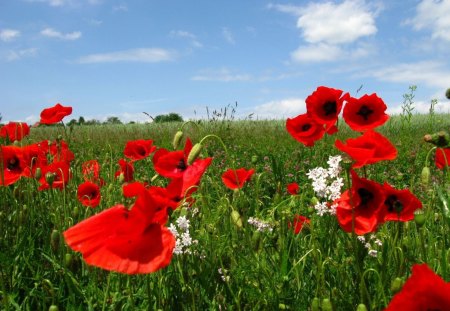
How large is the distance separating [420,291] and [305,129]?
1724 mm

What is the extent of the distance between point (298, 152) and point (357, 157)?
508 cm

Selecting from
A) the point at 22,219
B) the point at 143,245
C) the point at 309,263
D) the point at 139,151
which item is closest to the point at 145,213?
the point at 143,245

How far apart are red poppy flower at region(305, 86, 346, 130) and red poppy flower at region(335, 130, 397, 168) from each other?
758 mm

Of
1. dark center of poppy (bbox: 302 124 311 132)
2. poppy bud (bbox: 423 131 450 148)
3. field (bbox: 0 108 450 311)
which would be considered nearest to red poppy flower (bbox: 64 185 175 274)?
A: field (bbox: 0 108 450 311)

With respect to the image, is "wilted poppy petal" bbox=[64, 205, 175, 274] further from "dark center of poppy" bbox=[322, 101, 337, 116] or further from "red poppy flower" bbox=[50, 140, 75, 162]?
"red poppy flower" bbox=[50, 140, 75, 162]

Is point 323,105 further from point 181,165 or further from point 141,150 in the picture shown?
point 141,150

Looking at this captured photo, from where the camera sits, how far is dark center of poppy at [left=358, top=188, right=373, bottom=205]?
1.54 m

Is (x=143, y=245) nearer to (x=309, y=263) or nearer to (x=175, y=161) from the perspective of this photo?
(x=175, y=161)

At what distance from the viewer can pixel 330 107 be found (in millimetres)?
2416

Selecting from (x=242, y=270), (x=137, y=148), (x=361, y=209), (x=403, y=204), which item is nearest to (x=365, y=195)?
(x=361, y=209)

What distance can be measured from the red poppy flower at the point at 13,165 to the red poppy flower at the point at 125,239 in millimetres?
1506

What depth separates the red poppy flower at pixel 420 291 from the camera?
848mm

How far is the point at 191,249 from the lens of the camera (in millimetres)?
1784

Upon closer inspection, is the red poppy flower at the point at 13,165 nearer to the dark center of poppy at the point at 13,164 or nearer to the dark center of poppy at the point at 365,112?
the dark center of poppy at the point at 13,164
